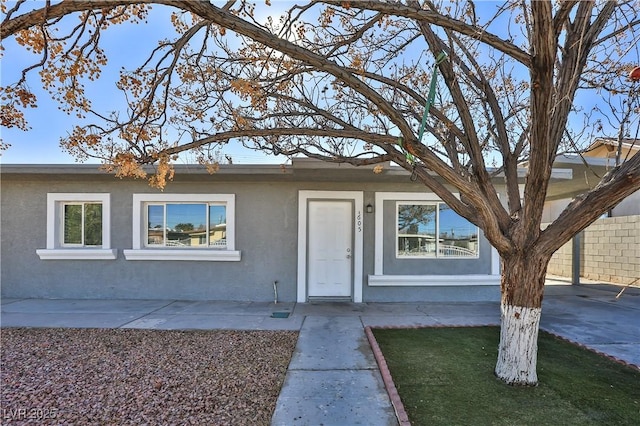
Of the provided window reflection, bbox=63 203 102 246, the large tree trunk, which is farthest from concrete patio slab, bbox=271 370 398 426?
window reflection, bbox=63 203 102 246

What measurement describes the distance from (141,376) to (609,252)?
43.0ft

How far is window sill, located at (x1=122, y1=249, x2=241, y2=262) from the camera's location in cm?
795

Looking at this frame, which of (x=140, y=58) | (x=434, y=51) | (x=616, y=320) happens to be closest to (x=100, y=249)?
(x=140, y=58)

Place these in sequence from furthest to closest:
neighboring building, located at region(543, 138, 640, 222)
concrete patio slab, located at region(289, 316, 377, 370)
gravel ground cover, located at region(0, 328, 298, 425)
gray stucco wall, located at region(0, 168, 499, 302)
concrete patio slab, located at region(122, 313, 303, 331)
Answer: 1. gray stucco wall, located at region(0, 168, 499, 302)
2. concrete patio slab, located at region(122, 313, 303, 331)
3. neighboring building, located at region(543, 138, 640, 222)
4. concrete patio slab, located at region(289, 316, 377, 370)
5. gravel ground cover, located at region(0, 328, 298, 425)

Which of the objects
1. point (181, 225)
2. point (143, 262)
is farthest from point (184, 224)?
point (143, 262)

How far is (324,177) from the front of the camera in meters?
7.58

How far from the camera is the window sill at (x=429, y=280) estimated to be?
26.1 ft

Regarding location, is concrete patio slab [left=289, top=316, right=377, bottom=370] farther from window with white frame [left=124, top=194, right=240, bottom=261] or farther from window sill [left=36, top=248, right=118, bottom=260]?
window sill [left=36, top=248, right=118, bottom=260]

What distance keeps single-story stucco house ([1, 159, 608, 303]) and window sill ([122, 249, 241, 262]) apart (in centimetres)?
2

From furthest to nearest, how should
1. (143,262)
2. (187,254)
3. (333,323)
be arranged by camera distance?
(143,262)
(187,254)
(333,323)

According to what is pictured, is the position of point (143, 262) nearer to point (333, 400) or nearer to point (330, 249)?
point (330, 249)

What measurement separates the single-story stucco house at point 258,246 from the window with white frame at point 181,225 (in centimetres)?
3

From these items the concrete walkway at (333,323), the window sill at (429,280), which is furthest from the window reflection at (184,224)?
the window sill at (429,280)

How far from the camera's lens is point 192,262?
26.5ft
